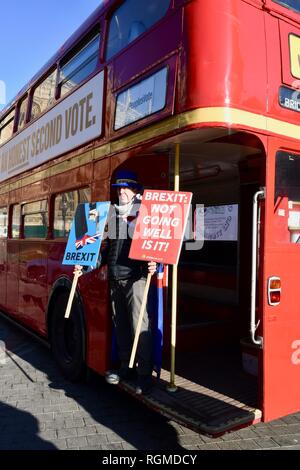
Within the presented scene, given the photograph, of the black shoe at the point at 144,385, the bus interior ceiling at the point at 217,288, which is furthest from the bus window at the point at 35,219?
the black shoe at the point at 144,385

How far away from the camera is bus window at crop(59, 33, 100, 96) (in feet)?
15.1

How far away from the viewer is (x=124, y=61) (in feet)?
12.8

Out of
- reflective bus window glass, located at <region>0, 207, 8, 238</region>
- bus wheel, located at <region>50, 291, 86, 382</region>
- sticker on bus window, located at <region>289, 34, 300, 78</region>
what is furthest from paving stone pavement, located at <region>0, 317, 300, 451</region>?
reflective bus window glass, located at <region>0, 207, 8, 238</region>

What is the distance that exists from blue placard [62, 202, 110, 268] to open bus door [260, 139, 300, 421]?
4.86ft

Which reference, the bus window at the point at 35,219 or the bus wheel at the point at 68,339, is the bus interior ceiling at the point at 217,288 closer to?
the bus wheel at the point at 68,339

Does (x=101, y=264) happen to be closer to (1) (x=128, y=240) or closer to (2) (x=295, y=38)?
(1) (x=128, y=240)

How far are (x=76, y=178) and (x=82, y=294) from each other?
4.13 feet

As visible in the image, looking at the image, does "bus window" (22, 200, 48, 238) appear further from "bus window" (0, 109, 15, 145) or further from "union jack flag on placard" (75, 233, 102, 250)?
"bus window" (0, 109, 15, 145)

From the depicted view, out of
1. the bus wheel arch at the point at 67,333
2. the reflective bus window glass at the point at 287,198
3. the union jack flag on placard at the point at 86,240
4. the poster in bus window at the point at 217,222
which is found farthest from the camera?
the poster in bus window at the point at 217,222

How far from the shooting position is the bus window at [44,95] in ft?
18.4

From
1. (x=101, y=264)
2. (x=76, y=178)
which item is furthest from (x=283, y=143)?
(x=76, y=178)

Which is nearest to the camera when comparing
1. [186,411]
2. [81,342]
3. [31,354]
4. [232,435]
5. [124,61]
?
[186,411]

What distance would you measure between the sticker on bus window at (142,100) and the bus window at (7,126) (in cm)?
409

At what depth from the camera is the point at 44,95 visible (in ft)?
19.4
